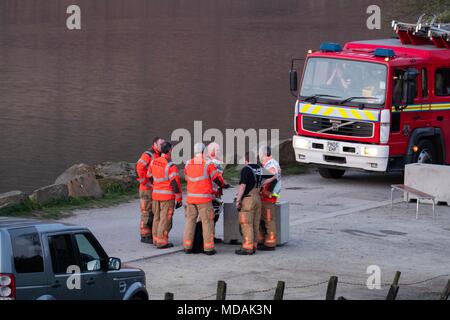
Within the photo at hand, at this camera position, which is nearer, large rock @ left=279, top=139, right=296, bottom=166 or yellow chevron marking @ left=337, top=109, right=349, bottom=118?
yellow chevron marking @ left=337, top=109, right=349, bottom=118

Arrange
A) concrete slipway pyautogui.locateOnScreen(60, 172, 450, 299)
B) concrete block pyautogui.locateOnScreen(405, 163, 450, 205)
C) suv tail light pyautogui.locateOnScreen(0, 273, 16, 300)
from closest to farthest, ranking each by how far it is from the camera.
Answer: suv tail light pyautogui.locateOnScreen(0, 273, 16, 300) < concrete slipway pyautogui.locateOnScreen(60, 172, 450, 299) < concrete block pyautogui.locateOnScreen(405, 163, 450, 205)

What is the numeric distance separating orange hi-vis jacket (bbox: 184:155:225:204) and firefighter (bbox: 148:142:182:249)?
11.7 inches

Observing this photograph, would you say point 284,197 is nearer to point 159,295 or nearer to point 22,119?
point 159,295

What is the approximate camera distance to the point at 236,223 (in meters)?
18.3

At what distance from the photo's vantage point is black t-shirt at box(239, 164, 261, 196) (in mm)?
17281

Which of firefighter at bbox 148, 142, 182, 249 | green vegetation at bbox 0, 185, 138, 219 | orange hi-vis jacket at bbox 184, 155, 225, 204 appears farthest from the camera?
green vegetation at bbox 0, 185, 138, 219

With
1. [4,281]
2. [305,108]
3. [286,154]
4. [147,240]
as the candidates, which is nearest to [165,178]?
[147,240]

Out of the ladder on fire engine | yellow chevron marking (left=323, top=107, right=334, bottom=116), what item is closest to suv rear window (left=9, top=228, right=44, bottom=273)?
yellow chevron marking (left=323, top=107, right=334, bottom=116)

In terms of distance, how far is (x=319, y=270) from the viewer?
1667 centimetres

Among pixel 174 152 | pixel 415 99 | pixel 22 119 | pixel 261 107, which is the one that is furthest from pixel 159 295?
pixel 261 107

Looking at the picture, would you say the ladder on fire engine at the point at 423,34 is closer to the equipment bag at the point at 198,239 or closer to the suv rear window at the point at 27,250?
the equipment bag at the point at 198,239

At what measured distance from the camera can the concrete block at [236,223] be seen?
18.3m

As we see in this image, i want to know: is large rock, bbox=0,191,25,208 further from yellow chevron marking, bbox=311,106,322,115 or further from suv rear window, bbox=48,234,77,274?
suv rear window, bbox=48,234,77,274

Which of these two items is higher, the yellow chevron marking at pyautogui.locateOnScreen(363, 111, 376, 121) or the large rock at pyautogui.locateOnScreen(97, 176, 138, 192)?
the yellow chevron marking at pyautogui.locateOnScreen(363, 111, 376, 121)
